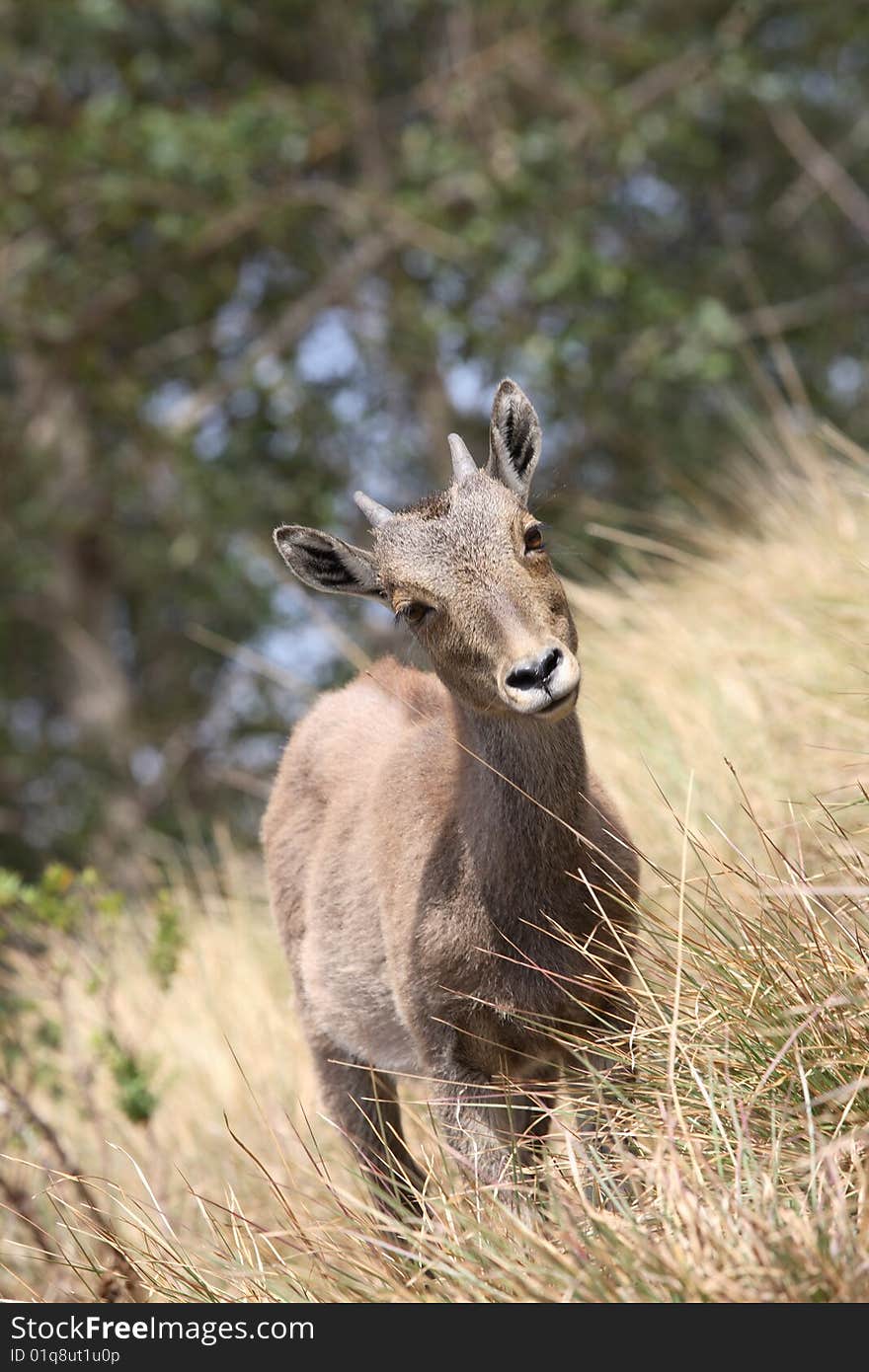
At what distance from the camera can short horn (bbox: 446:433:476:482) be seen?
4488 mm

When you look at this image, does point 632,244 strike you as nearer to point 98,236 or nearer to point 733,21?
point 733,21

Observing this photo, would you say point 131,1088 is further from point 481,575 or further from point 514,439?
point 514,439

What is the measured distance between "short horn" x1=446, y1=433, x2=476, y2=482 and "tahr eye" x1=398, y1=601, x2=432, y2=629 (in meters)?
0.43

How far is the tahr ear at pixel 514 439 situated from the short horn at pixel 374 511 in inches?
13.6

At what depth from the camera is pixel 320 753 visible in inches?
219

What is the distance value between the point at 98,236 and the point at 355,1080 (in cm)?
1157

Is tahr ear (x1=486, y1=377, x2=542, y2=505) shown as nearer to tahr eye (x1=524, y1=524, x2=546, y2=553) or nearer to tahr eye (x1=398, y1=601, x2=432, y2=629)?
tahr eye (x1=524, y1=524, x2=546, y2=553)

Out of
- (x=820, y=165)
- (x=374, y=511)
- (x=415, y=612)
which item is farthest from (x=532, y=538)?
(x=820, y=165)

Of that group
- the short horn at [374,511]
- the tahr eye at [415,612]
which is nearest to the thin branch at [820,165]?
the short horn at [374,511]

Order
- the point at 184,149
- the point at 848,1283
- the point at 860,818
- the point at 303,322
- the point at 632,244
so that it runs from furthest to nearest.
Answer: the point at 632,244 → the point at 303,322 → the point at 184,149 → the point at 860,818 → the point at 848,1283

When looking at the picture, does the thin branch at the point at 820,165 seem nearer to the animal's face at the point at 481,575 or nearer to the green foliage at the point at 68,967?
the green foliage at the point at 68,967

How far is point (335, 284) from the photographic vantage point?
15.0 meters

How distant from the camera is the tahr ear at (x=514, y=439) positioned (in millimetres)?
4594

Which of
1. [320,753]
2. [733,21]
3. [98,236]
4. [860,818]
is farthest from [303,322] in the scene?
[860,818]
